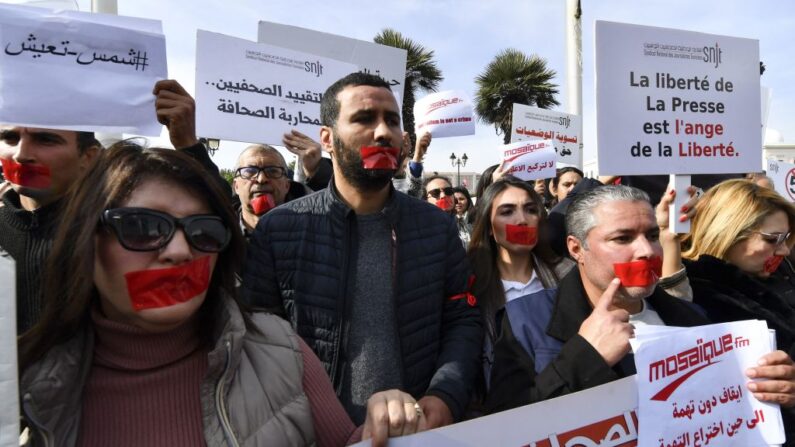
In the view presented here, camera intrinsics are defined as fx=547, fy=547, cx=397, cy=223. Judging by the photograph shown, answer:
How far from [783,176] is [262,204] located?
829cm

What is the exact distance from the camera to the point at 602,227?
204 centimetres

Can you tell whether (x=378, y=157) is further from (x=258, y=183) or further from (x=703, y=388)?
(x=258, y=183)

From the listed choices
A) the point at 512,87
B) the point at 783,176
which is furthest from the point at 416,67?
the point at 783,176

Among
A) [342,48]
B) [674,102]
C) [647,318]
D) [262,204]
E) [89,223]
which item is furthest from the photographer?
[342,48]

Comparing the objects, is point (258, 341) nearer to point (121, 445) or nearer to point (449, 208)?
point (121, 445)

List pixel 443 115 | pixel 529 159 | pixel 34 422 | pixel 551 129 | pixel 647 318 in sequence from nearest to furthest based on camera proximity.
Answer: pixel 34 422 < pixel 647 318 < pixel 443 115 < pixel 529 159 < pixel 551 129

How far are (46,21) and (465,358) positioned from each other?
1.82 metres

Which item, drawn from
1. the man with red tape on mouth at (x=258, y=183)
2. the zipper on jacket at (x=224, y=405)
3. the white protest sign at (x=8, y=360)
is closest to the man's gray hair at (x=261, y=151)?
the man with red tape on mouth at (x=258, y=183)

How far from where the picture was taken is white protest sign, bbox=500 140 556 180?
17.1ft

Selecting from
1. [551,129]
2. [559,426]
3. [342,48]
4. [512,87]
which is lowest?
[559,426]

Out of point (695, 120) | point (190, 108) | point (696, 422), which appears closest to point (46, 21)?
point (190, 108)

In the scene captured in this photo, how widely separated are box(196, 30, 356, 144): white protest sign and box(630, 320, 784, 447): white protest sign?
2.13 meters

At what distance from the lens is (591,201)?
84.4 inches

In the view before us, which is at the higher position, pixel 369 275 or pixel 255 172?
pixel 255 172
